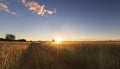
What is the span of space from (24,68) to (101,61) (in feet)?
9.62

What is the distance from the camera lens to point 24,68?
725cm

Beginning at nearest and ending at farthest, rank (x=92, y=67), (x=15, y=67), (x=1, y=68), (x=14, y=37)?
(x=1, y=68) → (x=15, y=67) → (x=92, y=67) → (x=14, y=37)

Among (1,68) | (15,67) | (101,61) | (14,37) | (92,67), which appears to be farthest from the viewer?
(14,37)

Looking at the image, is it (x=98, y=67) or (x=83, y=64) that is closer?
(x=98, y=67)

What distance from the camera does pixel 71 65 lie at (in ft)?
26.0

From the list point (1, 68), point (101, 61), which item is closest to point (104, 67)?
point (101, 61)

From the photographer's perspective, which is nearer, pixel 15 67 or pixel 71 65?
pixel 15 67

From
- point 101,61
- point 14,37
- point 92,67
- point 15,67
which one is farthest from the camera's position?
point 14,37

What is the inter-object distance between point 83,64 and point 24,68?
2322 millimetres

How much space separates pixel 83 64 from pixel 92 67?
0.80m

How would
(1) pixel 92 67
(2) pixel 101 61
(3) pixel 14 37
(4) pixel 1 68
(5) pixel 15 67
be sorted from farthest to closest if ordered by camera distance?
1. (3) pixel 14 37
2. (2) pixel 101 61
3. (1) pixel 92 67
4. (5) pixel 15 67
5. (4) pixel 1 68

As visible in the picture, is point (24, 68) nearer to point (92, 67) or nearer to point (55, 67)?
point (55, 67)

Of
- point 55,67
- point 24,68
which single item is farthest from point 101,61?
point 24,68

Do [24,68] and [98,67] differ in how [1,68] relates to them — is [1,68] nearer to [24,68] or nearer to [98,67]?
[24,68]
